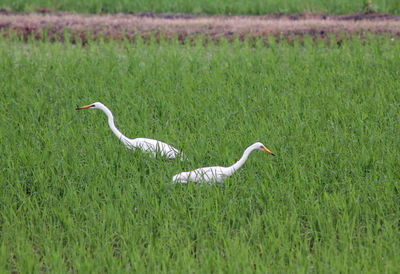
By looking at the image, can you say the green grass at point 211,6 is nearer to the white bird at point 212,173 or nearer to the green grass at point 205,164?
the green grass at point 205,164

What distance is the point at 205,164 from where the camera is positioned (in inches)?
198

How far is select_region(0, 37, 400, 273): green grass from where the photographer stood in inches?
144

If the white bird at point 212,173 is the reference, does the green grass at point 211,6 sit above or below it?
above

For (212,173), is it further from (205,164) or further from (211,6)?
(211,6)

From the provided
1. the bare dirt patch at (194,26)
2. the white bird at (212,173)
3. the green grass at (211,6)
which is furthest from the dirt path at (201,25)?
the white bird at (212,173)

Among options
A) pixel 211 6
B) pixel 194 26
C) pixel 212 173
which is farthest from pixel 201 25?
pixel 212 173

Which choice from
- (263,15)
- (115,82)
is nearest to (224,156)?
(115,82)

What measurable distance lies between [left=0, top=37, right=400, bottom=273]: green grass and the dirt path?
275 centimetres

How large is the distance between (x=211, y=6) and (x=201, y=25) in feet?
10.1

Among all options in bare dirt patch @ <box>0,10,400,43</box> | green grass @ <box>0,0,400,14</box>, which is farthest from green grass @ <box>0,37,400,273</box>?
green grass @ <box>0,0,400,14</box>

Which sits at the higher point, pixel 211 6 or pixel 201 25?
pixel 211 6

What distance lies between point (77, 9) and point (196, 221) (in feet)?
39.9

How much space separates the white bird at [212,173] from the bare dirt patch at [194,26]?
19.5ft

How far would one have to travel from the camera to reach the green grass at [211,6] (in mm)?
13359
